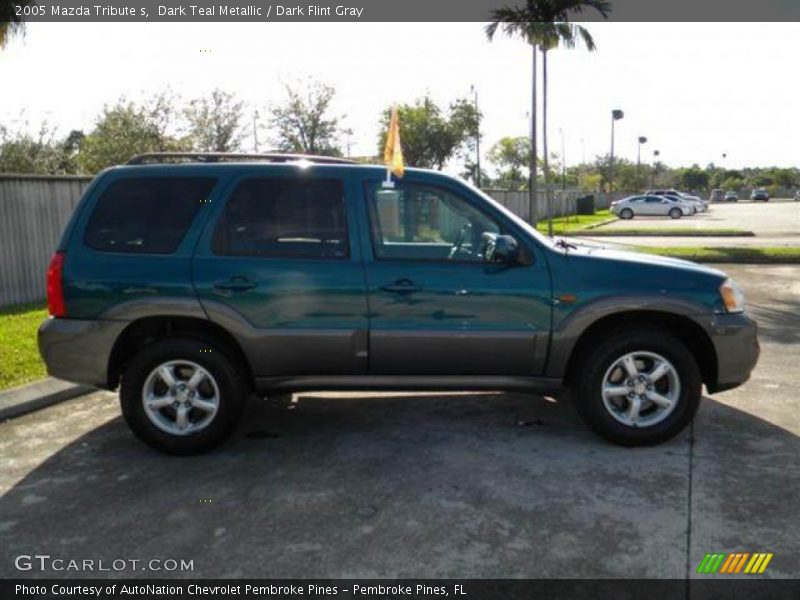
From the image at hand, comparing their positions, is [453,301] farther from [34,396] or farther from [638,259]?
[34,396]

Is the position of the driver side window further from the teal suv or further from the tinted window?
the tinted window

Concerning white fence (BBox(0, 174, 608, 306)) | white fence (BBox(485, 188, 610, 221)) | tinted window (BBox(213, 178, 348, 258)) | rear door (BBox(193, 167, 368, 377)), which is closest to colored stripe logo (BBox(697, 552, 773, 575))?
rear door (BBox(193, 167, 368, 377))

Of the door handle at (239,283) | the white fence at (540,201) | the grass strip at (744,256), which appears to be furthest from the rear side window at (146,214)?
the white fence at (540,201)

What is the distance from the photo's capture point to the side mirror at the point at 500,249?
409cm

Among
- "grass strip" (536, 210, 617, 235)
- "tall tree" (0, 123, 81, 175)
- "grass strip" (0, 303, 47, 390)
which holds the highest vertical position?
"tall tree" (0, 123, 81, 175)

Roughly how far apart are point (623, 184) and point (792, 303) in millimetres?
85991

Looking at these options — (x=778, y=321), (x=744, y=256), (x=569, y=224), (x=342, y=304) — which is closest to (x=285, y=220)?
(x=342, y=304)

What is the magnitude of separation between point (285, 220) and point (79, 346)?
157 centimetres

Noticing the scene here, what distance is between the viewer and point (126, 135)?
83.5ft

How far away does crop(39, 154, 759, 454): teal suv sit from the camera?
420cm

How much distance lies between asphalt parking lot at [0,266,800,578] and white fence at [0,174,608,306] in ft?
18.5

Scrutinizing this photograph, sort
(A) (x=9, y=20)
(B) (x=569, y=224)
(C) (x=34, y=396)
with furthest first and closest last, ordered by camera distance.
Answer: (B) (x=569, y=224)
(A) (x=9, y=20)
(C) (x=34, y=396)

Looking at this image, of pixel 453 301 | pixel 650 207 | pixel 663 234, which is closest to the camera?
pixel 453 301

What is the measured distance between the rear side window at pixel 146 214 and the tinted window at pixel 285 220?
258mm
